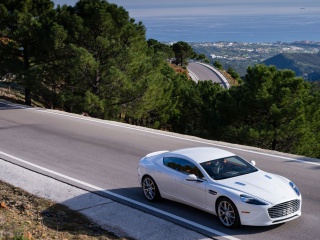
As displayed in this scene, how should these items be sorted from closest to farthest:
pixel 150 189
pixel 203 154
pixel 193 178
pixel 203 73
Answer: pixel 193 178, pixel 203 154, pixel 150 189, pixel 203 73

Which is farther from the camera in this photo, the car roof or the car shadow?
the car roof

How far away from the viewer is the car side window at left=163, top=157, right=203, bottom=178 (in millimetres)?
9227

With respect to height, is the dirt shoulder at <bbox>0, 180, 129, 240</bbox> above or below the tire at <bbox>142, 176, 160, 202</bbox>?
below

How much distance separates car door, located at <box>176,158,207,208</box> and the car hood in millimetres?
434

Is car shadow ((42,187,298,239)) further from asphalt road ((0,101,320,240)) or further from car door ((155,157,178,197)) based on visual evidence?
car door ((155,157,178,197))

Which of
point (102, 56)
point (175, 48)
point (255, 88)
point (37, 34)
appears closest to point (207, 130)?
point (255, 88)

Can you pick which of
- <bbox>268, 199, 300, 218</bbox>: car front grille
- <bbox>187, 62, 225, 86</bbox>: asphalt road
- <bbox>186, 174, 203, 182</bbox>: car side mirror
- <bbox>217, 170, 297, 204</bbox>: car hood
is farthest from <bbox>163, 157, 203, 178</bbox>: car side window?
<bbox>187, 62, 225, 86</bbox>: asphalt road

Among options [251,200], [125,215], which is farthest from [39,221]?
[251,200]

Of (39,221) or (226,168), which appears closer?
(39,221)

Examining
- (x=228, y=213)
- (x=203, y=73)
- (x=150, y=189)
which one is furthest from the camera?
(x=203, y=73)

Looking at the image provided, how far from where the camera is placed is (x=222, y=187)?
8.52 metres

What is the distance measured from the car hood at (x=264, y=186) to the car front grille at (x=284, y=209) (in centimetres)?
9

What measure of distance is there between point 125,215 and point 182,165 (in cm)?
156

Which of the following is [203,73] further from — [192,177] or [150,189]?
[192,177]
